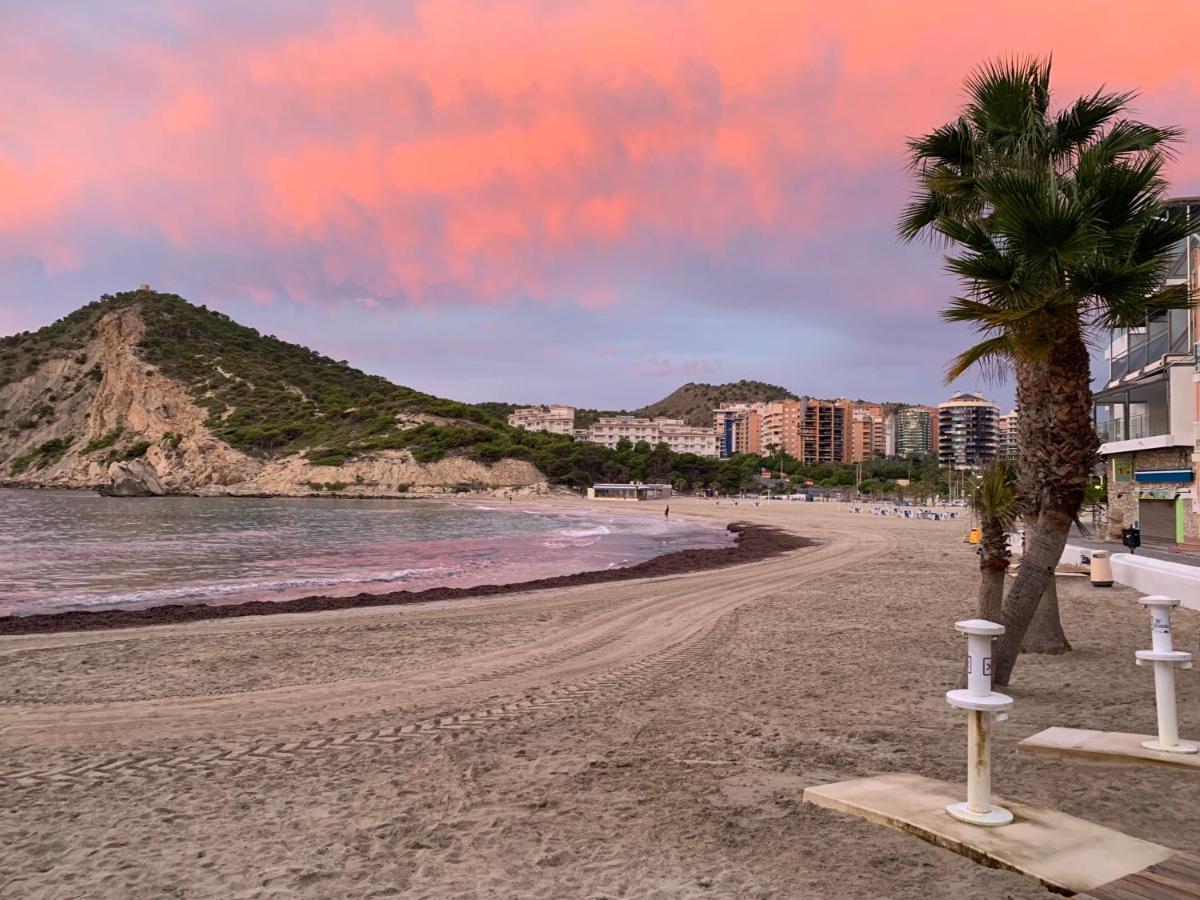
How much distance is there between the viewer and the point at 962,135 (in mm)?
8617

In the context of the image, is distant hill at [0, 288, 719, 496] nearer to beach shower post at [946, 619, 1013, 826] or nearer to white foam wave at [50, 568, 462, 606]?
white foam wave at [50, 568, 462, 606]

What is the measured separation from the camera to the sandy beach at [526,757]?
4.04 m

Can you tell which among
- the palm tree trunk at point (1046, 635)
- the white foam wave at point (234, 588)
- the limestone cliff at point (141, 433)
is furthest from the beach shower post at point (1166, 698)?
the limestone cliff at point (141, 433)

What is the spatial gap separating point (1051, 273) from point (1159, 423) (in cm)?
2462

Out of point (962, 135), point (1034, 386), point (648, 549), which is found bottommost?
point (648, 549)

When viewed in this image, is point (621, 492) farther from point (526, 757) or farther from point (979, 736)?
point (979, 736)

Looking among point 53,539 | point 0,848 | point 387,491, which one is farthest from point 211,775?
point 387,491

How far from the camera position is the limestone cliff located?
112 m

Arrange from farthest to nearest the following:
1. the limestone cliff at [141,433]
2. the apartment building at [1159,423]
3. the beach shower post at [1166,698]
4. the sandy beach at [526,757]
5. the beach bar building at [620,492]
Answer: the limestone cliff at [141,433] → the beach bar building at [620,492] → the apartment building at [1159,423] → the beach shower post at [1166,698] → the sandy beach at [526,757]

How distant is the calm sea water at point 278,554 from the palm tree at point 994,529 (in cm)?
1614

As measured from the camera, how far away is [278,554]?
3247cm

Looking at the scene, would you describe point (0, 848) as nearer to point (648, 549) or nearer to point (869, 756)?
point (869, 756)

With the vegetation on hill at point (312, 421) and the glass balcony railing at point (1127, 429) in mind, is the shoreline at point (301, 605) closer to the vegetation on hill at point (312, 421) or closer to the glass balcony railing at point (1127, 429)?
the glass balcony railing at point (1127, 429)

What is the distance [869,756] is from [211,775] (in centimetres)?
483
